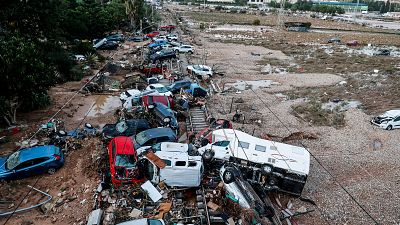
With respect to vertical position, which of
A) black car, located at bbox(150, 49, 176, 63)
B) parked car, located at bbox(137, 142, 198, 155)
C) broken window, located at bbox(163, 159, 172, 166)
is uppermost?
black car, located at bbox(150, 49, 176, 63)

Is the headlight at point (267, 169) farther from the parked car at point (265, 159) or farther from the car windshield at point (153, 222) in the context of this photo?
the car windshield at point (153, 222)

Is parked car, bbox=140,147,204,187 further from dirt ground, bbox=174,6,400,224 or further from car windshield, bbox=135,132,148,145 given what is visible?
dirt ground, bbox=174,6,400,224

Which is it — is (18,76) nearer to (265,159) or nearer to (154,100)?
(154,100)

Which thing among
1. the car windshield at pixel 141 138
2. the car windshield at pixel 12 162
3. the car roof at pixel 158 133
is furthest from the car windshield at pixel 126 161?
the car windshield at pixel 12 162

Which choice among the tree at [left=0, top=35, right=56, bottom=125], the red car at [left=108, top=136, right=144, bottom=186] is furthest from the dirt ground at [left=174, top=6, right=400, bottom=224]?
the tree at [left=0, top=35, right=56, bottom=125]

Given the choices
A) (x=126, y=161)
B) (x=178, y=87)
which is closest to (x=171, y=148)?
(x=126, y=161)
